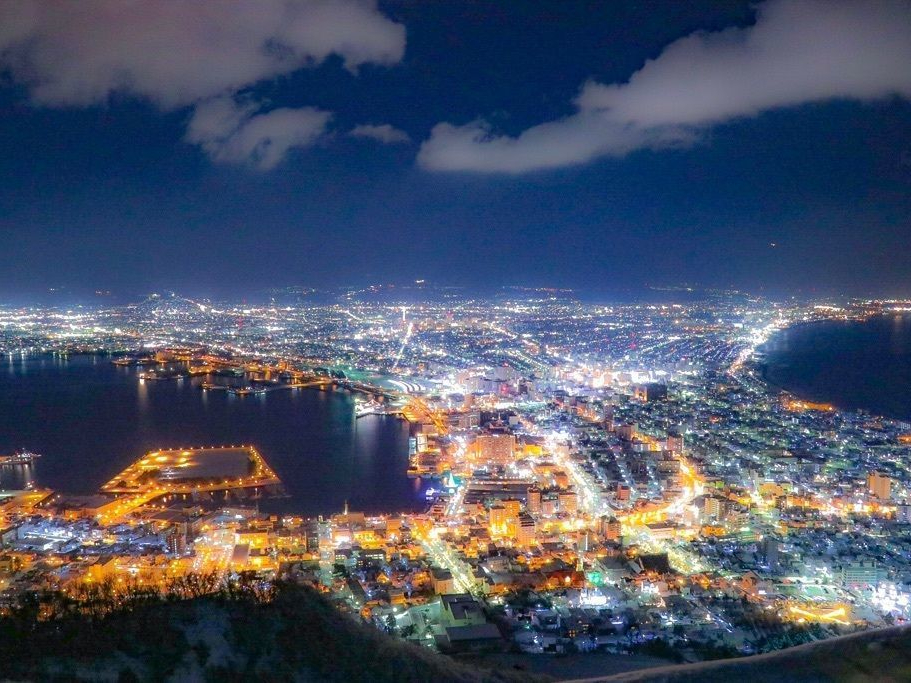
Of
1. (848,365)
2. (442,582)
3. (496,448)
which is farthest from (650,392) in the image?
(442,582)

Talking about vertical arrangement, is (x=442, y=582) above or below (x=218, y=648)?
below

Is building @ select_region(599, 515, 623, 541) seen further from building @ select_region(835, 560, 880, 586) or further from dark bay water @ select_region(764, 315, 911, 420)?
dark bay water @ select_region(764, 315, 911, 420)

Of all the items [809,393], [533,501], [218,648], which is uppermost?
[218,648]

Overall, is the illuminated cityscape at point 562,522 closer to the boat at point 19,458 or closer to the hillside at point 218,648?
the boat at point 19,458

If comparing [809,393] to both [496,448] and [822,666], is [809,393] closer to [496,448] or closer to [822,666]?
[496,448]

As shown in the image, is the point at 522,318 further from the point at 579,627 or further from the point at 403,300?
the point at 579,627
